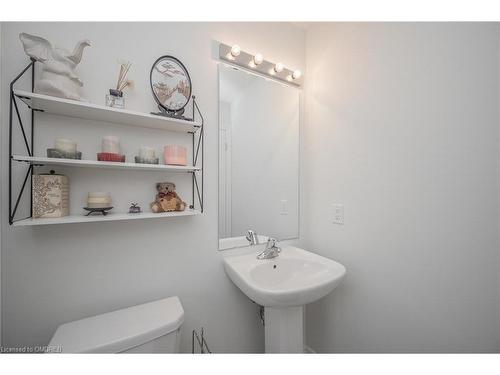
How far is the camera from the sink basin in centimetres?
86

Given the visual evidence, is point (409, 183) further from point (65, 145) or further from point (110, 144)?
point (65, 145)

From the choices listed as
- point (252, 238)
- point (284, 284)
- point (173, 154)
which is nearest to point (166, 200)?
point (173, 154)

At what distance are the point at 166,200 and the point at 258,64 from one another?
3.35 ft

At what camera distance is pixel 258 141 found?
1.40 metres

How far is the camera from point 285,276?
122cm

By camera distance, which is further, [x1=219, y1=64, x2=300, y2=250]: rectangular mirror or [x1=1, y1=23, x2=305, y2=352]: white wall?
[x1=219, y1=64, x2=300, y2=250]: rectangular mirror

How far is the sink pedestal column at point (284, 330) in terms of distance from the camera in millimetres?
1044

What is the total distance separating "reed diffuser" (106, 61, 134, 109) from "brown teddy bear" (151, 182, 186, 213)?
Answer: 40 centimetres

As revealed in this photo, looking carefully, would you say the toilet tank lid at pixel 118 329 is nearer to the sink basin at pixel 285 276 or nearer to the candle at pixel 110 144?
the sink basin at pixel 285 276

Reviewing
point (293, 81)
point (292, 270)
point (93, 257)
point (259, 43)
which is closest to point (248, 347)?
point (292, 270)

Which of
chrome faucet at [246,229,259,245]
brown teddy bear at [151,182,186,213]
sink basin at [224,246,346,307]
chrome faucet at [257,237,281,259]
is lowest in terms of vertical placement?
sink basin at [224,246,346,307]

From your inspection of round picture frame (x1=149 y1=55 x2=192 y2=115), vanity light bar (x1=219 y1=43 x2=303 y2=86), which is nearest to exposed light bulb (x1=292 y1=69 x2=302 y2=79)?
vanity light bar (x1=219 y1=43 x2=303 y2=86)

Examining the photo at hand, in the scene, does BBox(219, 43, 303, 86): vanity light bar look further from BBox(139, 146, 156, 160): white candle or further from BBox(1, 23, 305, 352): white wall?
BBox(139, 146, 156, 160): white candle

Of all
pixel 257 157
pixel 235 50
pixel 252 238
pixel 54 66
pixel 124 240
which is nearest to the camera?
pixel 54 66
